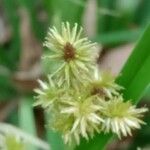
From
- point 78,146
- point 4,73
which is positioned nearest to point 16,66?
point 4,73

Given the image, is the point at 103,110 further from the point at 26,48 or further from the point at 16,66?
the point at 26,48

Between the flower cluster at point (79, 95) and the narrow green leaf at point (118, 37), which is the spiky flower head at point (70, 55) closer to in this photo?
the flower cluster at point (79, 95)

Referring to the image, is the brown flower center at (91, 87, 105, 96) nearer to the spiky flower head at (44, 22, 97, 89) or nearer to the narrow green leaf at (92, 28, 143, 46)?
the spiky flower head at (44, 22, 97, 89)

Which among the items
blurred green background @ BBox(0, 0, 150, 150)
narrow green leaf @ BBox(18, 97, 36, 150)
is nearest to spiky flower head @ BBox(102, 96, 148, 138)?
narrow green leaf @ BBox(18, 97, 36, 150)

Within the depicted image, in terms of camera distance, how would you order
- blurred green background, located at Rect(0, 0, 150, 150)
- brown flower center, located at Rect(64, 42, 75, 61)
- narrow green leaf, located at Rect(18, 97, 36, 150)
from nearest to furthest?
brown flower center, located at Rect(64, 42, 75, 61) → narrow green leaf, located at Rect(18, 97, 36, 150) → blurred green background, located at Rect(0, 0, 150, 150)

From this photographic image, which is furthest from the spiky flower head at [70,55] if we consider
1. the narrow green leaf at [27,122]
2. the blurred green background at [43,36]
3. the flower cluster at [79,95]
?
the blurred green background at [43,36]

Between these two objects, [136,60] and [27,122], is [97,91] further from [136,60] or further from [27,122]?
[27,122]
